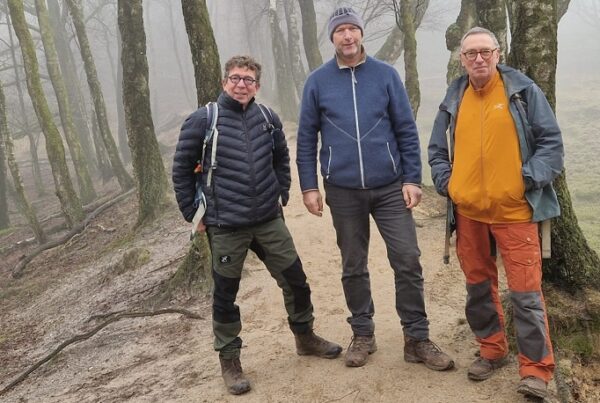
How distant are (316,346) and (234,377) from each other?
69cm

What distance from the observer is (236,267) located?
409 cm

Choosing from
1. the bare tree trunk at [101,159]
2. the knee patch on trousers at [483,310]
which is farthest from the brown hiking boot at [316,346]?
the bare tree trunk at [101,159]

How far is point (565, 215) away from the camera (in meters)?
4.09

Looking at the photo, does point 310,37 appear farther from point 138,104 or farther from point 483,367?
point 483,367

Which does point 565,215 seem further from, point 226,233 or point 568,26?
point 568,26

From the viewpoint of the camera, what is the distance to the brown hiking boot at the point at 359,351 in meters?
4.12

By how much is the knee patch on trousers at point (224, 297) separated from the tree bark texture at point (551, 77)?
233 cm

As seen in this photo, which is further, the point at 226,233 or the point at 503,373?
the point at 226,233

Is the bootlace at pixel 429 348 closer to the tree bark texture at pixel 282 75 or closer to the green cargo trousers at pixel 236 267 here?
the green cargo trousers at pixel 236 267

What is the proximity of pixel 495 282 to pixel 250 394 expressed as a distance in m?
1.92

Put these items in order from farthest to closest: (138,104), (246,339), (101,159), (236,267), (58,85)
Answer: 1. (101,159)
2. (58,85)
3. (138,104)
4. (246,339)
5. (236,267)

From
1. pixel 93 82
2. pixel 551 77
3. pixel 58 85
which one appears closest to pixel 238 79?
pixel 551 77

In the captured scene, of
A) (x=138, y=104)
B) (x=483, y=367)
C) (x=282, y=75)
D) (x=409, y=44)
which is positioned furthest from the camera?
(x=282, y=75)

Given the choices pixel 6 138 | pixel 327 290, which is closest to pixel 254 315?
pixel 327 290
